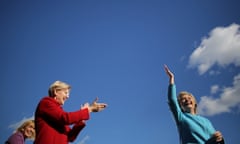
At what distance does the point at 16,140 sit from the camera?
20.0 feet

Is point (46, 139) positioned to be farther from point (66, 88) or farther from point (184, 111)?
A: point (184, 111)

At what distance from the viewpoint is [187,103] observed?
572 centimetres

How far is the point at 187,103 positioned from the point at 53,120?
102 inches

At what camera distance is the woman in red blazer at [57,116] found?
13.8ft

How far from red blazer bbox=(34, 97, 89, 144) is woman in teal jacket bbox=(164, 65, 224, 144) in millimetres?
1718

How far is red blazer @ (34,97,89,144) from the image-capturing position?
13.8ft

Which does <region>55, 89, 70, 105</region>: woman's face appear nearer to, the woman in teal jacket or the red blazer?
the red blazer

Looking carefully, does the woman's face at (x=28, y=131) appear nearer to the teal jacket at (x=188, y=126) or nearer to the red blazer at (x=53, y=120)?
the red blazer at (x=53, y=120)

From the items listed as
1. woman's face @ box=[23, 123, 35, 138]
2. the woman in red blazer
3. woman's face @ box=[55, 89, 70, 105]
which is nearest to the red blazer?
the woman in red blazer

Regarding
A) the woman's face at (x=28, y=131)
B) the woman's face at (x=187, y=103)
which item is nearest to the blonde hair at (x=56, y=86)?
the woman's face at (x=28, y=131)

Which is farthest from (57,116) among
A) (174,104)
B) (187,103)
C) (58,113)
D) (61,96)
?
(187,103)

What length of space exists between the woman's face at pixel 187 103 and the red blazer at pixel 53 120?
211 cm

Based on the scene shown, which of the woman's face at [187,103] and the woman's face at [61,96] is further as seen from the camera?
the woman's face at [187,103]

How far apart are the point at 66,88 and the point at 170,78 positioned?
6.48 ft
